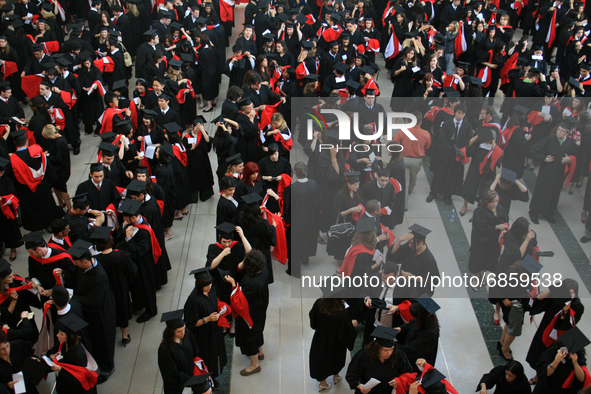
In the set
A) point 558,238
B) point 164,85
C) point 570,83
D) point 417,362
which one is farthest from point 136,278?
point 570,83

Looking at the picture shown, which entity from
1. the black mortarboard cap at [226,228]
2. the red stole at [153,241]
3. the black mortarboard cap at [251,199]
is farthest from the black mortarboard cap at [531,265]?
the red stole at [153,241]

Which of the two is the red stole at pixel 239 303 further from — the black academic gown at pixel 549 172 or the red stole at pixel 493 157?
the black academic gown at pixel 549 172

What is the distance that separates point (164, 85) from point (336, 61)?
11.6 feet

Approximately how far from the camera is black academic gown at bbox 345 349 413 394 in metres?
4.73

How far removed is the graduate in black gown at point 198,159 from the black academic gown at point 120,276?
255 centimetres

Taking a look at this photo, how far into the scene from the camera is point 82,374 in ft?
15.9

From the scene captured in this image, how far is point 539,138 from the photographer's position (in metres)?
9.03

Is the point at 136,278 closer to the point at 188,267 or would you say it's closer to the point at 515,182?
the point at 188,267

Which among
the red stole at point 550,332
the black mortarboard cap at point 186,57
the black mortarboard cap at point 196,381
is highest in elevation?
the black mortarboard cap at point 186,57

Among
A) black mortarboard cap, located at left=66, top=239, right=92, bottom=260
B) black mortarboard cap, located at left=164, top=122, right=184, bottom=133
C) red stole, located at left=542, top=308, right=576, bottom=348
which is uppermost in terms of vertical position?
black mortarboard cap, located at left=164, top=122, right=184, bottom=133

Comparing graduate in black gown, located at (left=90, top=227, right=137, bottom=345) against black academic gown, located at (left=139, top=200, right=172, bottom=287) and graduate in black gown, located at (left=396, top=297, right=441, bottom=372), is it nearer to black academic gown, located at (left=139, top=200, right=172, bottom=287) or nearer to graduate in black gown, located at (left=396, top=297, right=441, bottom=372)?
black academic gown, located at (left=139, top=200, right=172, bottom=287)

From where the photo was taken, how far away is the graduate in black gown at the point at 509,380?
4.73 meters

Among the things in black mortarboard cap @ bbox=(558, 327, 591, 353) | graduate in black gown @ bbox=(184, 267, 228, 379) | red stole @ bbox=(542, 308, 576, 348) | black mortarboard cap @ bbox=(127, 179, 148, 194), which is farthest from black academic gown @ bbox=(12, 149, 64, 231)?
black mortarboard cap @ bbox=(558, 327, 591, 353)

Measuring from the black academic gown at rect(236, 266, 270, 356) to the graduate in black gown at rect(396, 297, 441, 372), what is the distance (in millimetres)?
1412
